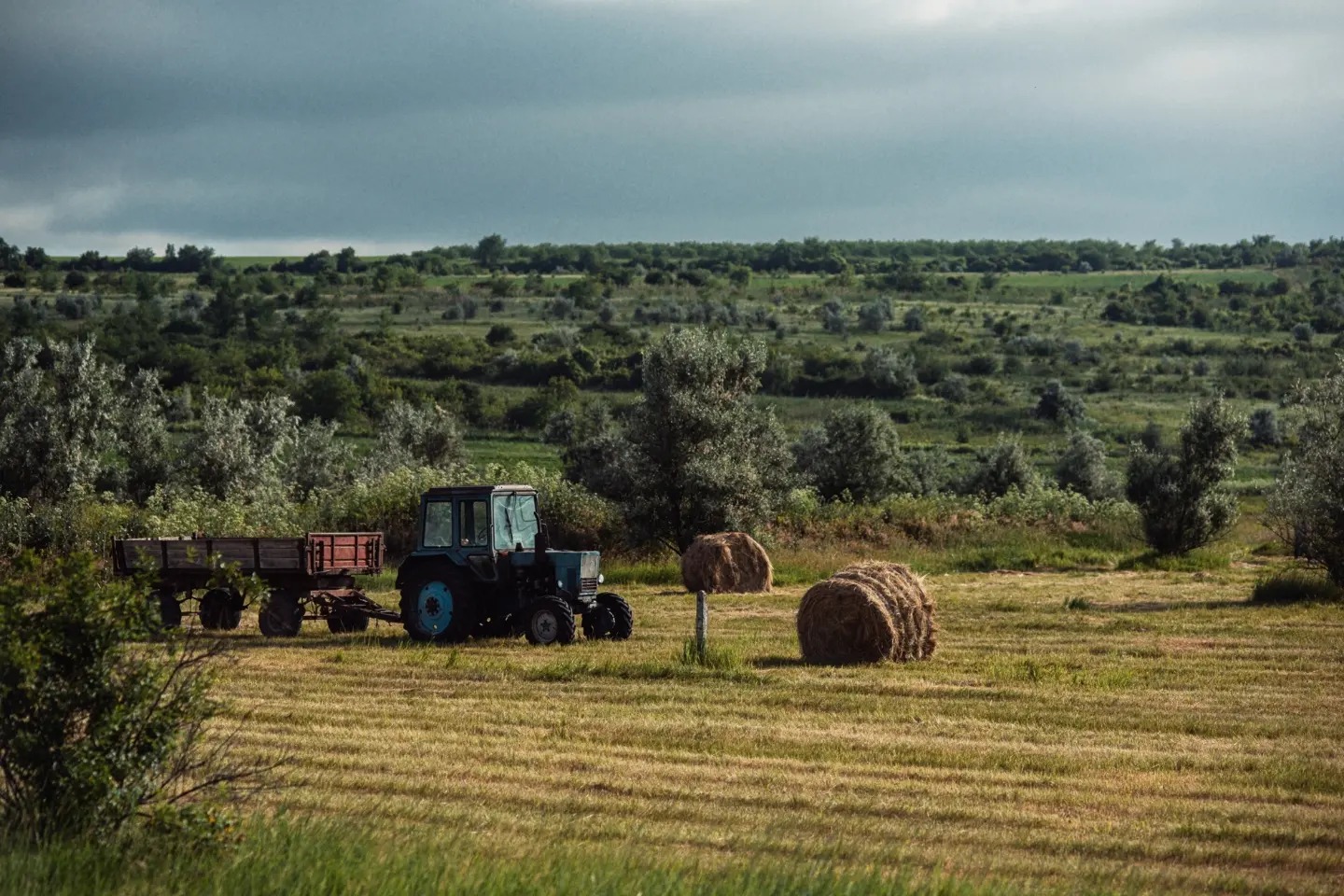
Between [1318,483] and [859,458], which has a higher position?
[859,458]

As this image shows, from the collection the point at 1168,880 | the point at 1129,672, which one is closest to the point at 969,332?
the point at 1129,672

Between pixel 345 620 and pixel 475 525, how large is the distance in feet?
9.54

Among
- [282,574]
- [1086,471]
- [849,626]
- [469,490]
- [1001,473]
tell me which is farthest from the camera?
[1086,471]

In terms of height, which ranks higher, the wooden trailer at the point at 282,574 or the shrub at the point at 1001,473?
the shrub at the point at 1001,473

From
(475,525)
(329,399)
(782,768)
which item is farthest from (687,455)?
(329,399)

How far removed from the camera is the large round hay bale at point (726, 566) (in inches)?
1169

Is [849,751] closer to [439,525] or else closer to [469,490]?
[469,490]

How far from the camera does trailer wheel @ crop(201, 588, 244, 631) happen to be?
76.0 feet

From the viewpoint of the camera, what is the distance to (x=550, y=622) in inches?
824

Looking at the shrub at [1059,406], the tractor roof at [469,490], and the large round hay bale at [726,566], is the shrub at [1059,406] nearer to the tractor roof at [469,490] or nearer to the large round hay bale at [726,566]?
the large round hay bale at [726,566]

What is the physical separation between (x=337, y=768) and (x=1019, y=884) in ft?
19.4

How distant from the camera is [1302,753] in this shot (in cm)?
1329

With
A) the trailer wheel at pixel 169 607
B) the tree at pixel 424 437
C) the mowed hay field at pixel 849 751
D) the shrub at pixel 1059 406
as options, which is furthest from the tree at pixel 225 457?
the shrub at pixel 1059 406

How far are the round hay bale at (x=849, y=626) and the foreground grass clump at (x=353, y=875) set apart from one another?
10571 mm
